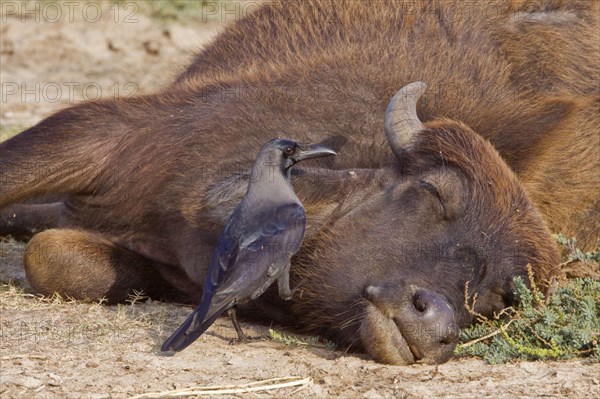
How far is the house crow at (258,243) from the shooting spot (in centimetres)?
431

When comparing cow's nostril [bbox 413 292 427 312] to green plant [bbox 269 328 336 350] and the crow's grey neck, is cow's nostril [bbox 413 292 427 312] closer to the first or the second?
green plant [bbox 269 328 336 350]

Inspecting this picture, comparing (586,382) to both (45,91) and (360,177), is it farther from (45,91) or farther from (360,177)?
(45,91)

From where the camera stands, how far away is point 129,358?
4.33 metres

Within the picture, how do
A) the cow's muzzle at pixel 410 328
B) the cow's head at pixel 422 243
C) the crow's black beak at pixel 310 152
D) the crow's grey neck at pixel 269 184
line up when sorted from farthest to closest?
the crow's black beak at pixel 310 152 → the crow's grey neck at pixel 269 184 → the cow's head at pixel 422 243 → the cow's muzzle at pixel 410 328

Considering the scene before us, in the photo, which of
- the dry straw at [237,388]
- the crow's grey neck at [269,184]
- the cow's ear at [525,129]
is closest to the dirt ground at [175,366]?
the dry straw at [237,388]

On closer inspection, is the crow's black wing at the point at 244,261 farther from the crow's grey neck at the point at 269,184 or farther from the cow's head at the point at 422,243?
the cow's head at the point at 422,243

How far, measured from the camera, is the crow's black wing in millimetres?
4297

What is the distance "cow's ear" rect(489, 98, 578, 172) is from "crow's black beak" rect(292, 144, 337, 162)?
0.94 metres

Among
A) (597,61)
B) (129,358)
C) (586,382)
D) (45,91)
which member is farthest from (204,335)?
(45,91)

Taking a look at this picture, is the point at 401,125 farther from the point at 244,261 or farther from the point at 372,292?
the point at 244,261

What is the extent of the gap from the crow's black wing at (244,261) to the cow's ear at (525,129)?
3.95ft
